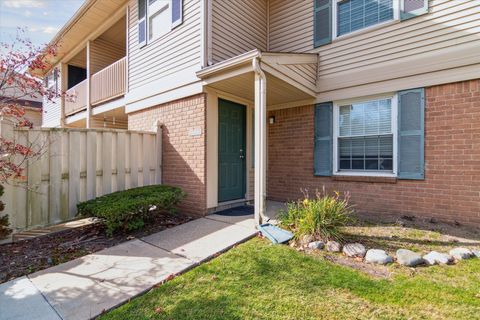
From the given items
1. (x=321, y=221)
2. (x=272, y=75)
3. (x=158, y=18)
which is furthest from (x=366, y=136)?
(x=158, y=18)

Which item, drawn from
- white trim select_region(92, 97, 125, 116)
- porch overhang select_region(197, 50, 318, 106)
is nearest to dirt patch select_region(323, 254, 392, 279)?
porch overhang select_region(197, 50, 318, 106)

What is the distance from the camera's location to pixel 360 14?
18.3 feet

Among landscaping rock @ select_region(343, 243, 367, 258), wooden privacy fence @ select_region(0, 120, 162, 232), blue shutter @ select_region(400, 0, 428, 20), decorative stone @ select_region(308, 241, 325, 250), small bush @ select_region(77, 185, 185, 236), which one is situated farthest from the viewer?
blue shutter @ select_region(400, 0, 428, 20)

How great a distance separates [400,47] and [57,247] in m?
6.99

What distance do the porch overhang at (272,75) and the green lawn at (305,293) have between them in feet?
10.5

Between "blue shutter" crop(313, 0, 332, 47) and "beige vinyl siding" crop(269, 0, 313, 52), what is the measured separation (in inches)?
4.7

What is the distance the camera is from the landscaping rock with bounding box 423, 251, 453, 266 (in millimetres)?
3268

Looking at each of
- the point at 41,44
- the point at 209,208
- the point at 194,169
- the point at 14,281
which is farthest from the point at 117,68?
the point at 14,281

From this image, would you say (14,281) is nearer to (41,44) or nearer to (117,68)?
(41,44)

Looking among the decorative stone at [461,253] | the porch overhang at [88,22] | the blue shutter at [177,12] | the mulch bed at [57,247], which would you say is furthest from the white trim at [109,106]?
the decorative stone at [461,253]

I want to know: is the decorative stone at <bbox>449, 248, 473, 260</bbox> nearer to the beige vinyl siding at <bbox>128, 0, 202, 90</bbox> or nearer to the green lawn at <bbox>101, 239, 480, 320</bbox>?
the green lawn at <bbox>101, 239, 480, 320</bbox>

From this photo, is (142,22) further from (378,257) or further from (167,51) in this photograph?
(378,257)

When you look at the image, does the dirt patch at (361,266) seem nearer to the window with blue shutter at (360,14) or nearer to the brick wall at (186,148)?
the brick wall at (186,148)

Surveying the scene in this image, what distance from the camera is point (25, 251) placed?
384cm
